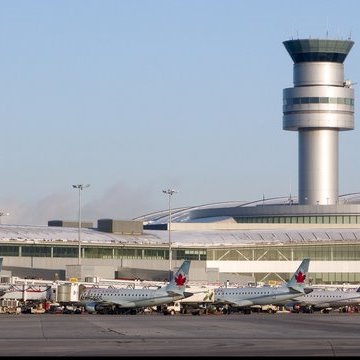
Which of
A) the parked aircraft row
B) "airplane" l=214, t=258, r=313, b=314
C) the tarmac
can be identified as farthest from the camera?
"airplane" l=214, t=258, r=313, b=314

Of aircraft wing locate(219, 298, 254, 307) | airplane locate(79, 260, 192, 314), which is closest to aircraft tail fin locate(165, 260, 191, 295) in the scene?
airplane locate(79, 260, 192, 314)

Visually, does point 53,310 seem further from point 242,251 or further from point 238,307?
point 242,251

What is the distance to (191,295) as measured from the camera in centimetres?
14200

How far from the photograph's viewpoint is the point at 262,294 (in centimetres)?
14412

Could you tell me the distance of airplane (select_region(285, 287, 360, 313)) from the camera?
149 metres

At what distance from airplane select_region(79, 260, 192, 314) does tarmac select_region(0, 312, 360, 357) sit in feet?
99.6

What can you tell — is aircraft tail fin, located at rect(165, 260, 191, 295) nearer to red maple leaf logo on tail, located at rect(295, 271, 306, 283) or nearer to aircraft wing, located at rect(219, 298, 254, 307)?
aircraft wing, located at rect(219, 298, 254, 307)

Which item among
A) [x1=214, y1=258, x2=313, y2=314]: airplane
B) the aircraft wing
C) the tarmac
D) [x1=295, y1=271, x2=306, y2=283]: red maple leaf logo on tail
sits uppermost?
[x1=295, y1=271, x2=306, y2=283]: red maple leaf logo on tail

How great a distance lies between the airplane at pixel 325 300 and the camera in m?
149

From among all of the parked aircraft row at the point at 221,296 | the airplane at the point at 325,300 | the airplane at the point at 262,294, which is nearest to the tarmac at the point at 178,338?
the parked aircraft row at the point at 221,296

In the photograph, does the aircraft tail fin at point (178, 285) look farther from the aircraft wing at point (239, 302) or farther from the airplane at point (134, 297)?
the aircraft wing at point (239, 302)

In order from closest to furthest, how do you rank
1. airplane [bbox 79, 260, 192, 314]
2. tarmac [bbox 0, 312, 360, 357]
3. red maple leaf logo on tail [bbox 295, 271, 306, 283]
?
tarmac [bbox 0, 312, 360, 357] → airplane [bbox 79, 260, 192, 314] → red maple leaf logo on tail [bbox 295, 271, 306, 283]

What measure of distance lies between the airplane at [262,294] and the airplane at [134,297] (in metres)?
6.38

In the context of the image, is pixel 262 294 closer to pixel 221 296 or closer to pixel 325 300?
pixel 221 296
